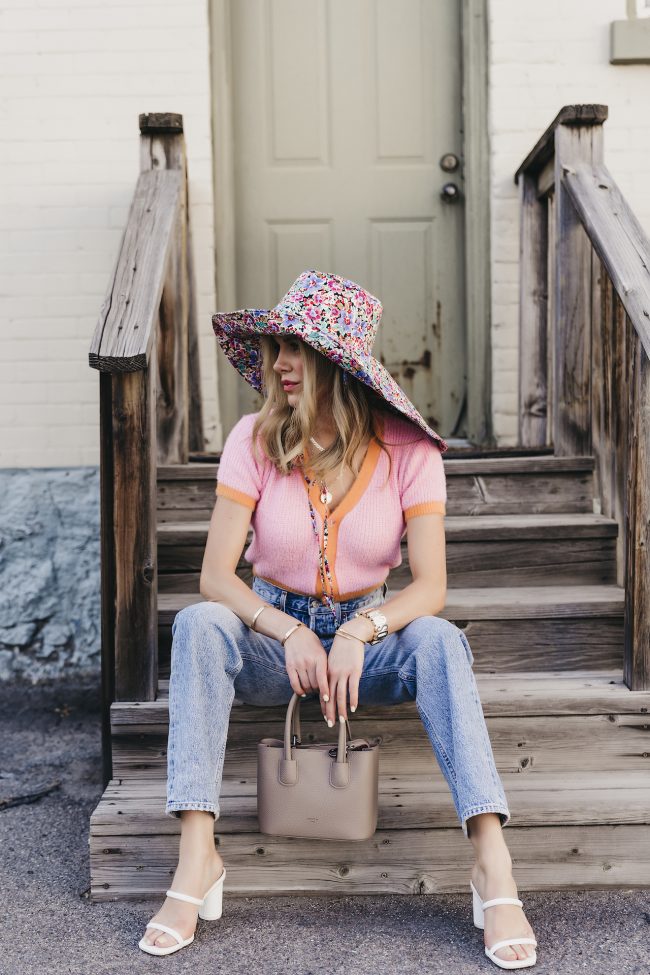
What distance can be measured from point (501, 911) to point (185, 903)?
638 millimetres

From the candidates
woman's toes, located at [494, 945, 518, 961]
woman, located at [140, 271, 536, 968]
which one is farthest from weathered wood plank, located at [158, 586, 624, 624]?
woman's toes, located at [494, 945, 518, 961]

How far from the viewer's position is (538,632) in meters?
2.85

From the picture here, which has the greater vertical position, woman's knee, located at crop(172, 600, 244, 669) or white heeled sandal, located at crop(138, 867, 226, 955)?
woman's knee, located at crop(172, 600, 244, 669)

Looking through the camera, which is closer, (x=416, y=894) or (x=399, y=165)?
(x=416, y=894)

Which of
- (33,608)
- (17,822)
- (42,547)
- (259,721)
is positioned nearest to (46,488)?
(42,547)

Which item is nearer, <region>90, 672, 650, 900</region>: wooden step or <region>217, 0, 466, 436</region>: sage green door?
<region>90, 672, 650, 900</region>: wooden step

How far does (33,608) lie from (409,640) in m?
2.32

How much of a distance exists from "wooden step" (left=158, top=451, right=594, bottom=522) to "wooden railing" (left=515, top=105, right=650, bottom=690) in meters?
0.07

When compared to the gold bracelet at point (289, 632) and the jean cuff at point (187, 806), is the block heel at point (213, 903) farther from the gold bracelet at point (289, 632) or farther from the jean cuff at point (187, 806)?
the gold bracelet at point (289, 632)

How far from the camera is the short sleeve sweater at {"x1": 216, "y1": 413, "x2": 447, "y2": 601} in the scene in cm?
230

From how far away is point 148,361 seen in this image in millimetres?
2537

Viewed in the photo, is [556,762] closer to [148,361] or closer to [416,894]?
[416,894]

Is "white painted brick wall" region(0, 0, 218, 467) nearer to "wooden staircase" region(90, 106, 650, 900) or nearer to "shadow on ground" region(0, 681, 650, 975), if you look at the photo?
"wooden staircase" region(90, 106, 650, 900)

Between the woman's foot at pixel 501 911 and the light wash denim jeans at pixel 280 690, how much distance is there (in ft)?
0.26
